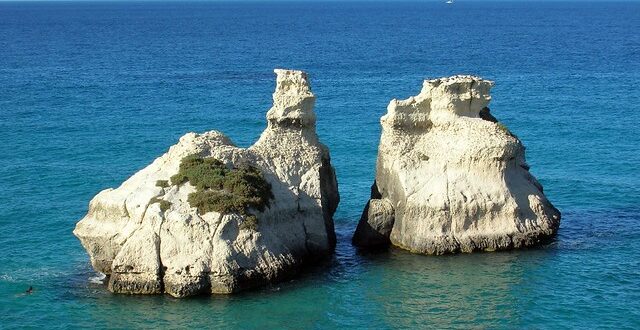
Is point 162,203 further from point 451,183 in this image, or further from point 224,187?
point 451,183

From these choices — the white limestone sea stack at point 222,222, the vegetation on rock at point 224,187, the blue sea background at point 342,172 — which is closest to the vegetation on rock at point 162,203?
the white limestone sea stack at point 222,222

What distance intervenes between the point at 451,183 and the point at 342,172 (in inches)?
769

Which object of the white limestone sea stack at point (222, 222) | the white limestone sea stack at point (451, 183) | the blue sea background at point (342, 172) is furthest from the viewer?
the white limestone sea stack at point (451, 183)

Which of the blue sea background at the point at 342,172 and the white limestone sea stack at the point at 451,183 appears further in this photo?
the white limestone sea stack at the point at 451,183

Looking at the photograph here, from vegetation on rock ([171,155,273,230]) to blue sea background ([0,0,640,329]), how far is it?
438 cm

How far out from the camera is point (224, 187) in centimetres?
4956

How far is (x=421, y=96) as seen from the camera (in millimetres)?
56156

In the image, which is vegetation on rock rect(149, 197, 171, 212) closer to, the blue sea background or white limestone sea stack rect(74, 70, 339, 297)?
white limestone sea stack rect(74, 70, 339, 297)

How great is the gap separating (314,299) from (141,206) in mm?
9683

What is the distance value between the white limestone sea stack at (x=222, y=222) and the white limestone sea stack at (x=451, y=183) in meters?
3.60

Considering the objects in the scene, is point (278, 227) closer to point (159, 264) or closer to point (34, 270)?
point (159, 264)

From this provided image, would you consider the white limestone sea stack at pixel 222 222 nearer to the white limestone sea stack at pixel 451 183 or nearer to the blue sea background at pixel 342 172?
the blue sea background at pixel 342 172

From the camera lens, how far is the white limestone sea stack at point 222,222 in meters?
46.7

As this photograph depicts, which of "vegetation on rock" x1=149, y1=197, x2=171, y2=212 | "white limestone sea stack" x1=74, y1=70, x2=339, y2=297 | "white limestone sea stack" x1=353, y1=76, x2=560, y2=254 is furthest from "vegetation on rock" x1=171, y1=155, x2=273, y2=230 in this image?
"white limestone sea stack" x1=353, y1=76, x2=560, y2=254
